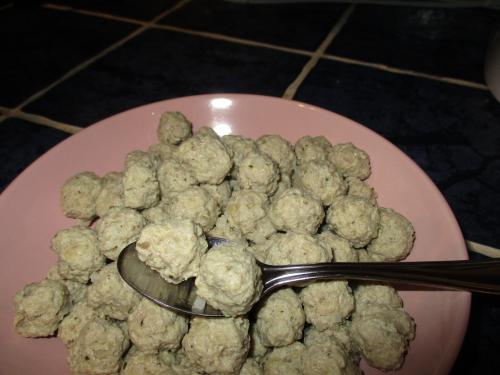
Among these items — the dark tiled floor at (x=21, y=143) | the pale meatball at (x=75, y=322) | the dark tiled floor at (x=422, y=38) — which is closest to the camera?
the pale meatball at (x=75, y=322)

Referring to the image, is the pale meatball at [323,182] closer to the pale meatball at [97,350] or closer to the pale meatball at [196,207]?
the pale meatball at [196,207]

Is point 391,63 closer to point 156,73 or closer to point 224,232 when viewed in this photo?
point 156,73

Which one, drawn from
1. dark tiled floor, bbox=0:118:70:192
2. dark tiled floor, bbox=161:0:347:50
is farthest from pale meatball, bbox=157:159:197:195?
dark tiled floor, bbox=161:0:347:50

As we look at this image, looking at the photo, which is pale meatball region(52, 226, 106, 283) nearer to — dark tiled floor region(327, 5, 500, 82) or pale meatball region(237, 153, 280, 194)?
pale meatball region(237, 153, 280, 194)

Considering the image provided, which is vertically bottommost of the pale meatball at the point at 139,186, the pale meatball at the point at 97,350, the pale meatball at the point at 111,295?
the pale meatball at the point at 97,350

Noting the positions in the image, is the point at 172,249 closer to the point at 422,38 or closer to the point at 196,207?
the point at 196,207

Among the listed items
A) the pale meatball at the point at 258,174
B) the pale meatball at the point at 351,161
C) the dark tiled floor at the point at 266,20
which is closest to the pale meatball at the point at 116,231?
the pale meatball at the point at 258,174

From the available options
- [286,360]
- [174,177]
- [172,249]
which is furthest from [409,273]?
[174,177]

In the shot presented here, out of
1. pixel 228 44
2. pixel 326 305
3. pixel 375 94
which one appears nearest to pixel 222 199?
Answer: pixel 326 305
